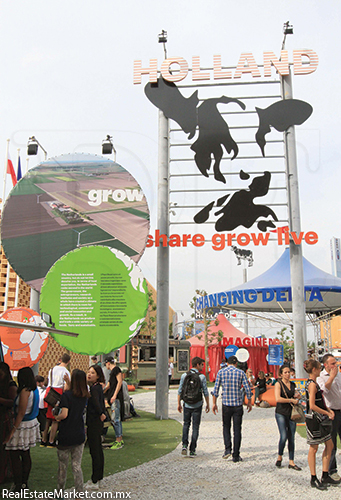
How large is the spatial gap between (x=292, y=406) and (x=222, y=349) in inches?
924

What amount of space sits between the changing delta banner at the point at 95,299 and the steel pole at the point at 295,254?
6.31 metres

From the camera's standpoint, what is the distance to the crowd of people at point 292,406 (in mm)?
6027

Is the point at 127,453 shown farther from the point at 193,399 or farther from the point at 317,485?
the point at 317,485

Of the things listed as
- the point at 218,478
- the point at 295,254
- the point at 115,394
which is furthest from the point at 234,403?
the point at 295,254

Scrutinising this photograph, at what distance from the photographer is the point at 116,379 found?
8281 mm

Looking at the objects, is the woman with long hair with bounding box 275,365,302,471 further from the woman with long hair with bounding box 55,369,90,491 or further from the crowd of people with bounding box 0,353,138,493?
the woman with long hair with bounding box 55,369,90,491

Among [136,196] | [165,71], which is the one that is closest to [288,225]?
[136,196]

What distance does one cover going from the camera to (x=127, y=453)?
800 centimetres

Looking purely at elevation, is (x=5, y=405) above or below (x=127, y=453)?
above

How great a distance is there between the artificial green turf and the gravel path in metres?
0.31

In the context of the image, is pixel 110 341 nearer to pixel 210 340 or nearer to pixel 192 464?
pixel 192 464

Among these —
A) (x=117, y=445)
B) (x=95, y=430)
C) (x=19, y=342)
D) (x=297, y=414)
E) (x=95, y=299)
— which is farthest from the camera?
(x=19, y=342)

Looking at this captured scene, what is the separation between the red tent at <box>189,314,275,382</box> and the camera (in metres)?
29.3

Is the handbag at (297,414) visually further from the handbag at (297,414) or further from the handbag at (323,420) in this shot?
the handbag at (323,420)
